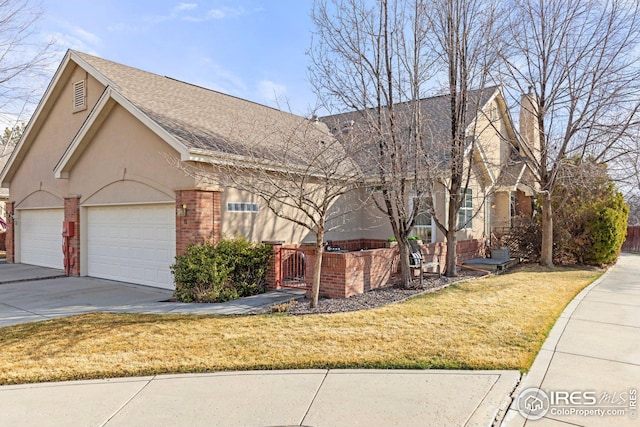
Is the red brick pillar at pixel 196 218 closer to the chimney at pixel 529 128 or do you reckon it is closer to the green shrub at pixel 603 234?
the chimney at pixel 529 128

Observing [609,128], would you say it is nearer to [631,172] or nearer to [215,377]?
[631,172]

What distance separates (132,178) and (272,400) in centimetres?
905

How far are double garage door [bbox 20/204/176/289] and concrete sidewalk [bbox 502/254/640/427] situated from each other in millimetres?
8741

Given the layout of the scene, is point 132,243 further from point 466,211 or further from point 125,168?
point 466,211

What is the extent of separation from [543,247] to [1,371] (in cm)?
1446

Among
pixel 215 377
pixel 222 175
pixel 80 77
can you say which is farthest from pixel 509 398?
pixel 80 77

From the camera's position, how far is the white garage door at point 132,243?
36.1ft

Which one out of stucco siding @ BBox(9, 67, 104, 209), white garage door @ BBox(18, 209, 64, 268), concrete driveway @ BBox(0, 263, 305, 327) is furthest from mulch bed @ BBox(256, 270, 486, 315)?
white garage door @ BBox(18, 209, 64, 268)

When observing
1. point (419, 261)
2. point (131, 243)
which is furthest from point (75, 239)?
point (419, 261)

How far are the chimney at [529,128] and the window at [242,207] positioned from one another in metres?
8.85

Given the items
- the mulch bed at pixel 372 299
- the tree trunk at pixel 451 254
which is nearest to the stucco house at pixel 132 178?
the tree trunk at pixel 451 254

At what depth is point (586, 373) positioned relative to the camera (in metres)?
4.83

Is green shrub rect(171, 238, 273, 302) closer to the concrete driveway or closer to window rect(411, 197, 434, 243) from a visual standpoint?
the concrete driveway

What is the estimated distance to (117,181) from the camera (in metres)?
12.0
